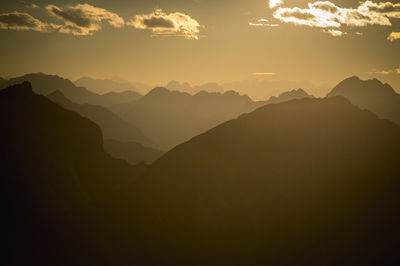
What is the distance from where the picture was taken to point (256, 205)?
5803 cm

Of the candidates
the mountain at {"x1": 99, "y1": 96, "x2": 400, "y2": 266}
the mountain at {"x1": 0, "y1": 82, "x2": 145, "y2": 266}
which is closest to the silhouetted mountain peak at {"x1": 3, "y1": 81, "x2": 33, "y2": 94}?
the mountain at {"x1": 0, "y1": 82, "x2": 145, "y2": 266}

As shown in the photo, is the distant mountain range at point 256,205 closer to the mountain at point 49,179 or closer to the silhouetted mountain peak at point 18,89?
the mountain at point 49,179

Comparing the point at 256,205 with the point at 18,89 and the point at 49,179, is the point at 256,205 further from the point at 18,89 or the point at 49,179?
the point at 18,89

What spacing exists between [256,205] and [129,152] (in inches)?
4859

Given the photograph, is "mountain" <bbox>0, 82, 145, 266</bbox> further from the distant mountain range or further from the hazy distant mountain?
the hazy distant mountain

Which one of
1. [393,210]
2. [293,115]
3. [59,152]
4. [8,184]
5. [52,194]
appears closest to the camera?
[393,210]

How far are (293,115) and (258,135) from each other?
956 cm

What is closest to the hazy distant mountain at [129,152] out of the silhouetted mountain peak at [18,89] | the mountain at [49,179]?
the mountain at [49,179]

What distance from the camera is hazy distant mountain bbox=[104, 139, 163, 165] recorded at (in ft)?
542

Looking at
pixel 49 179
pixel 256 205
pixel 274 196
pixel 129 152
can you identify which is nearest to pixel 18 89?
pixel 49 179

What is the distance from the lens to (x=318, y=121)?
2680 inches

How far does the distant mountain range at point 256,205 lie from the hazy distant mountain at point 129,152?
84.1m

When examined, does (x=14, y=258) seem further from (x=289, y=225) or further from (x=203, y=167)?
(x=289, y=225)

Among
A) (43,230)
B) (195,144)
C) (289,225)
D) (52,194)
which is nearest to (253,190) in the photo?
(289,225)
